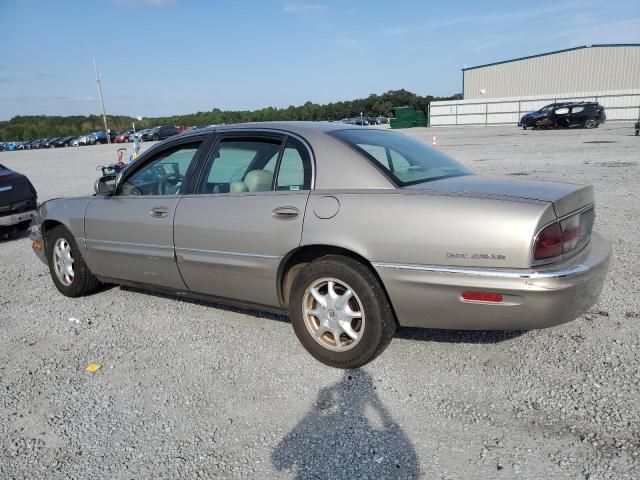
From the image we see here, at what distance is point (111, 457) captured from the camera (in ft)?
8.52

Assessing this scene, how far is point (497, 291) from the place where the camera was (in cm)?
278

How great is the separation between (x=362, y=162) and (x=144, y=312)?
2.52m

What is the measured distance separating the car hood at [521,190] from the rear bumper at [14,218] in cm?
682

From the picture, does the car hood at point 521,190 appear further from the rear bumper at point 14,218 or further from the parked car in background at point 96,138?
the parked car in background at point 96,138

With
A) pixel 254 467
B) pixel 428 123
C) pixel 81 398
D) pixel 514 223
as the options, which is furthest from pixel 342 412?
pixel 428 123

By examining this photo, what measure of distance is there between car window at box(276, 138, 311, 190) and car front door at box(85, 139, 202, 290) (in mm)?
885

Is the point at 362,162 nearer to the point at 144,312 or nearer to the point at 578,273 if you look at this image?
the point at 578,273

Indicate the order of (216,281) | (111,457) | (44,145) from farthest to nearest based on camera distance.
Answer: (44,145), (216,281), (111,457)

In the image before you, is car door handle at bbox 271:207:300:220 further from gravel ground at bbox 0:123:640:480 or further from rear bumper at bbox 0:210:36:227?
rear bumper at bbox 0:210:36:227

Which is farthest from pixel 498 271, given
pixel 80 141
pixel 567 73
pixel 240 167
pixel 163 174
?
pixel 80 141

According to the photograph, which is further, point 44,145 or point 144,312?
point 44,145

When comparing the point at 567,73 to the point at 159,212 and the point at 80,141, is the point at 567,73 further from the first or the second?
the point at 159,212

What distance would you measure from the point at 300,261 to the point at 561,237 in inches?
63.4

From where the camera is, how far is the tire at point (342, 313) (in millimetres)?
3145
